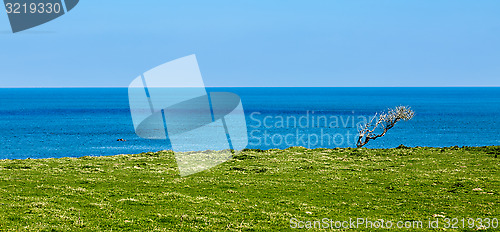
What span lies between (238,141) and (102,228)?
88647 millimetres

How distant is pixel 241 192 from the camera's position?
2794 centimetres

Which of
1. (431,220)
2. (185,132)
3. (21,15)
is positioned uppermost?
(21,15)

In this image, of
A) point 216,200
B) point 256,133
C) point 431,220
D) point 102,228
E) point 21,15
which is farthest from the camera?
point 256,133

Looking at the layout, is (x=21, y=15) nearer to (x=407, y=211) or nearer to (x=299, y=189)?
(x=299, y=189)

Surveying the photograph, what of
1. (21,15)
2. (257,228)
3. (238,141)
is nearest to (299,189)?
(257,228)

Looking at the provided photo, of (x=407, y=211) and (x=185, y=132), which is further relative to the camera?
(x=185, y=132)

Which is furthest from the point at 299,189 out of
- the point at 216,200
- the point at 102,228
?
the point at 102,228

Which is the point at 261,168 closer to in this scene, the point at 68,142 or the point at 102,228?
the point at 102,228

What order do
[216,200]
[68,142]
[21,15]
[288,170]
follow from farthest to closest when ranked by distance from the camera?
[68,142]
[288,170]
[21,15]
[216,200]

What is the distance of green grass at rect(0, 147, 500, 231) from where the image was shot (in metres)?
21.5

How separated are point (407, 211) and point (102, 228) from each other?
15046 mm

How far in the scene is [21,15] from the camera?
1099 inches

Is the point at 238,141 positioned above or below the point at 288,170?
below

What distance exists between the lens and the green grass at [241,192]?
2153 centimetres
